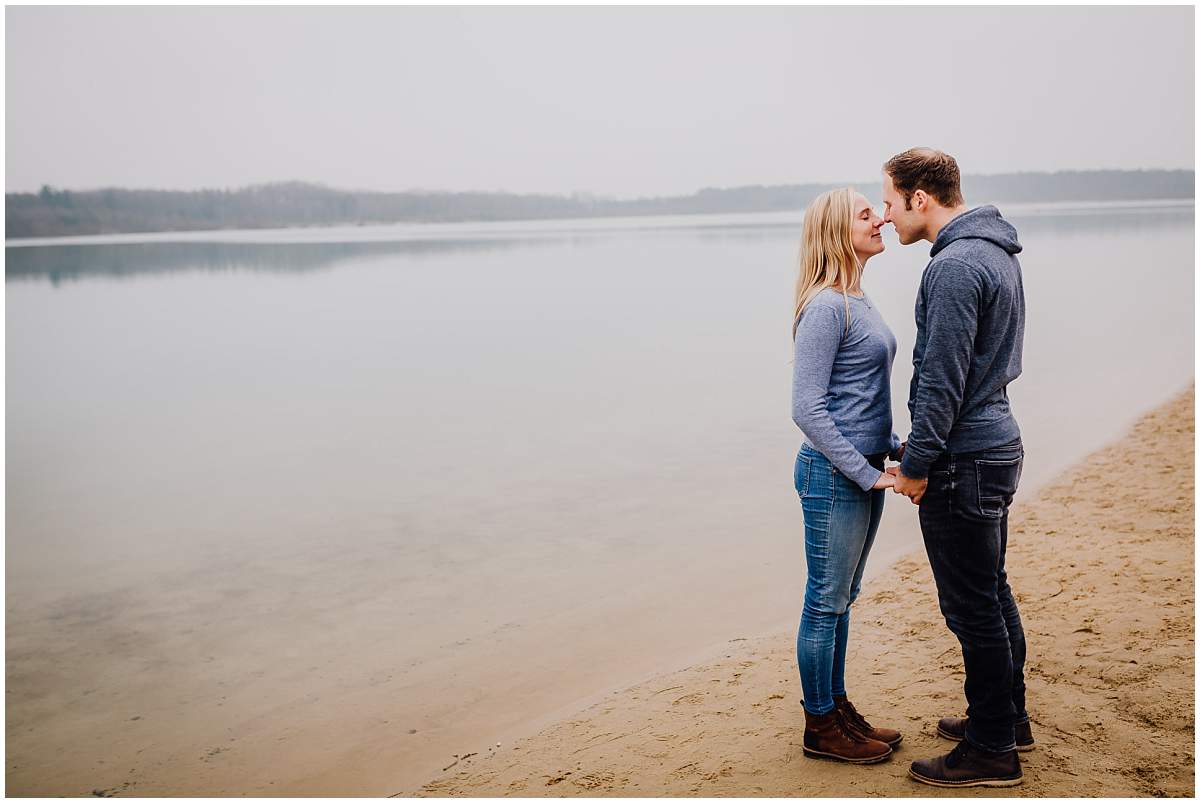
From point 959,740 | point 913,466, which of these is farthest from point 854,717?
point 913,466

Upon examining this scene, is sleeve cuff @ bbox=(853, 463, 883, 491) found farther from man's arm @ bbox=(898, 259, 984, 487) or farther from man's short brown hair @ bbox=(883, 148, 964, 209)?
man's short brown hair @ bbox=(883, 148, 964, 209)

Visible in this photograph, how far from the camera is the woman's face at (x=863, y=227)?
261 centimetres

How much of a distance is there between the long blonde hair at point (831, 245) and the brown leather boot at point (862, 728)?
1.14 metres

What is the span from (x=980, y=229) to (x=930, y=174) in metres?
0.19

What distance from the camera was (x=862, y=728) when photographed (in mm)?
2969

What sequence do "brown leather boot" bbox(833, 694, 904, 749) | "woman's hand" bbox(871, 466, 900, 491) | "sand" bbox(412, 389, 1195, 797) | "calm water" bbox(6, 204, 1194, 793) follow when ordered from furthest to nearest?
"calm water" bbox(6, 204, 1194, 793), "brown leather boot" bbox(833, 694, 904, 749), "sand" bbox(412, 389, 1195, 797), "woman's hand" bbox(871, 466, 900, 491)

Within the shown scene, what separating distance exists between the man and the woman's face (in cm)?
4

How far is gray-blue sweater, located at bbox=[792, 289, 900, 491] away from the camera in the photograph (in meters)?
2.59

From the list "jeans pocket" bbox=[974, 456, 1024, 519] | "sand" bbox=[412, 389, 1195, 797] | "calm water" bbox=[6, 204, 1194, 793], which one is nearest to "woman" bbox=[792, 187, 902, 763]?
"jeans pocket" bbox=[974, 456, 1024, 519]

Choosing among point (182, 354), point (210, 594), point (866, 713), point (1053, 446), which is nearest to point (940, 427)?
point (866, 713)

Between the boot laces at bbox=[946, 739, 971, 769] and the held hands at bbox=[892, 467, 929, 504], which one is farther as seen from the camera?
the boot laces at bbox=[946, 739, 971, 769]

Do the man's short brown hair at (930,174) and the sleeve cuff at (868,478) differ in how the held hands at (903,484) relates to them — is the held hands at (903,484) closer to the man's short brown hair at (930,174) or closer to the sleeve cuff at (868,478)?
the sleeve cuff at (868,478)

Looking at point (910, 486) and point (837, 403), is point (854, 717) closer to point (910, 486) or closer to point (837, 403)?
point (910, 486)

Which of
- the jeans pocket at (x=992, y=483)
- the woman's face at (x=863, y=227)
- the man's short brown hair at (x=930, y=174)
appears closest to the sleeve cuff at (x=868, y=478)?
the jeans pocket at (x=992, y=483)
